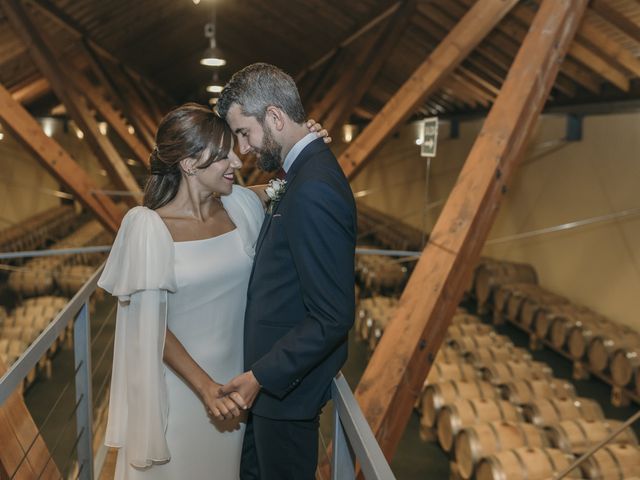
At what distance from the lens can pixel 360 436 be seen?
53.1 inches

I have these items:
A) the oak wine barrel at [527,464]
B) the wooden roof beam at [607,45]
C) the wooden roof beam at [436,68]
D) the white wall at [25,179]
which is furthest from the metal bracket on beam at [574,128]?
the white wall at [25,179]

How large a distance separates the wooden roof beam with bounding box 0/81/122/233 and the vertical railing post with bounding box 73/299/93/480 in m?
4.01

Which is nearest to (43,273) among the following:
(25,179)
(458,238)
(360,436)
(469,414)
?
(25,179)

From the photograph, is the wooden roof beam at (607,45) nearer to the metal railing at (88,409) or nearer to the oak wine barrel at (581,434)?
the oak wine barrel at (581,434)

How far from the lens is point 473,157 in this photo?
371cm

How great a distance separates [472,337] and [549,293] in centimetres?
247

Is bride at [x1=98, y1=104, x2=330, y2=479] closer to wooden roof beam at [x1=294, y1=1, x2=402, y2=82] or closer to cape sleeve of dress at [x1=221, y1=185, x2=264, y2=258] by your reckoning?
cape sleeve of dress at [x1=221, y1=185, x2=264, y2=258]

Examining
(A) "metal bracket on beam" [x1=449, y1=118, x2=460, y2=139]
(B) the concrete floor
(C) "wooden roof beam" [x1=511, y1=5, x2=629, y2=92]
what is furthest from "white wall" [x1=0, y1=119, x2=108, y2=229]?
(C) "wooden roof beam" [x1=511, y1=5, x2=629, y2=92]

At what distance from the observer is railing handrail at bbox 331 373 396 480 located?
1.18 m

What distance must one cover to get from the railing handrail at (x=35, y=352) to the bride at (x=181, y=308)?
0.64 feet

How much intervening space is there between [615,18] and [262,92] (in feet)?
18.7

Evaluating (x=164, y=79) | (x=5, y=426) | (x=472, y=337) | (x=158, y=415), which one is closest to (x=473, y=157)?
(x=158, y=415)

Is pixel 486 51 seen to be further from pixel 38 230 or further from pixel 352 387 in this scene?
pixel 38 230

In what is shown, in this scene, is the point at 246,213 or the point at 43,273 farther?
the point at 43,273
